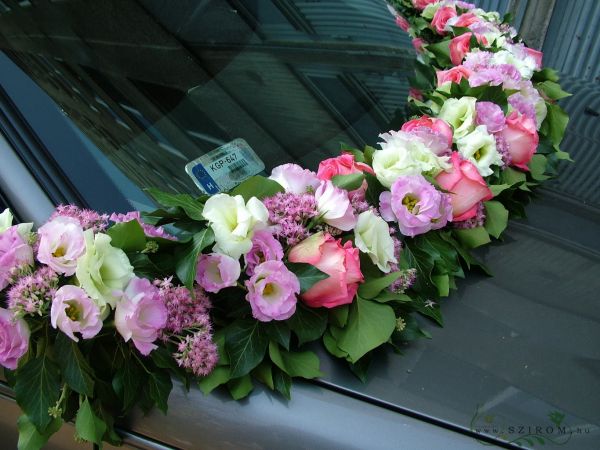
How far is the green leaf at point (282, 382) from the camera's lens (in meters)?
1.35

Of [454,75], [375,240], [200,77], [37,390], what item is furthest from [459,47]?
[37,390]

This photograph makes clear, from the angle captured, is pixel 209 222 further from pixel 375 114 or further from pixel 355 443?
pixel 375 114

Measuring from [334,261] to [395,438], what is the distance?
1.15 feet

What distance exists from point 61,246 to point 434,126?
1.09 m

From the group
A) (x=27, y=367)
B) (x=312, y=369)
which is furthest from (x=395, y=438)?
(x=27, y=367)

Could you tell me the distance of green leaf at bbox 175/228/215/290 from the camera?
1323 mm

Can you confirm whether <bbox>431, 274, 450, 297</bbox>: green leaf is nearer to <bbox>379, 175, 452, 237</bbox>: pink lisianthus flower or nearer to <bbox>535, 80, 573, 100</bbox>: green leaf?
<bbox>379, 175, 452, 237</bbox>: pink lisianthus flower

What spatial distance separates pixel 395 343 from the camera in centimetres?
149

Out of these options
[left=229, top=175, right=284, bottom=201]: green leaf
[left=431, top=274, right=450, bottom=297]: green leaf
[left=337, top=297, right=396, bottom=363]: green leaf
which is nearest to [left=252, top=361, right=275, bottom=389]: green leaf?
[left=337, top=297, right=396, bottom=363]: green leaf

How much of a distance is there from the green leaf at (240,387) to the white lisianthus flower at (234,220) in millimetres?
230

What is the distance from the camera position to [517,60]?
8.33 ft

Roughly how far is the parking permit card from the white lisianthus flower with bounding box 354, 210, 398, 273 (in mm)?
335

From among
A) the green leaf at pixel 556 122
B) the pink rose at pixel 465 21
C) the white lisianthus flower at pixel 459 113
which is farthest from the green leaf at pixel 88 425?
the pink rose at pixel 465 21

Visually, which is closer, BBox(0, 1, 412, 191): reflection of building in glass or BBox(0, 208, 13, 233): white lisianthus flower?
BBox(0, 208, 13, 233): white lisianthus flower
